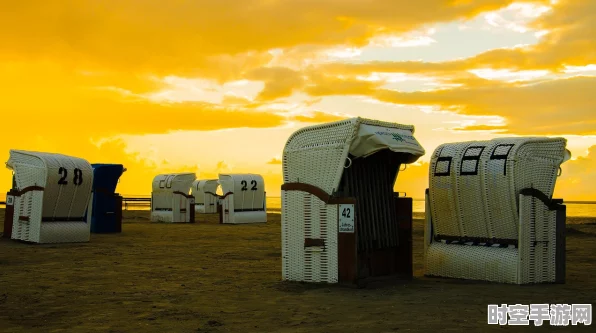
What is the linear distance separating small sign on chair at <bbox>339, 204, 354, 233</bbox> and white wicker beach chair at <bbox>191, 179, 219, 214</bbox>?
124 feet

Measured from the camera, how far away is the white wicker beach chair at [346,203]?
34.3ft

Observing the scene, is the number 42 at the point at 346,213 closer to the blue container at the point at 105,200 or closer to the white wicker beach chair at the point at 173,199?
the blue container at the point at 105,200

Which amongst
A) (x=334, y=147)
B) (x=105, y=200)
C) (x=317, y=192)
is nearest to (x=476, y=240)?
(x=317, y=192)

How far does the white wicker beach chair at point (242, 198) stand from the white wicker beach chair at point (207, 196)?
1390cm

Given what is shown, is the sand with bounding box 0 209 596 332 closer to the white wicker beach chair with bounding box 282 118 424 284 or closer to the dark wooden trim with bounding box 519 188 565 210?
the white wicker beach chair with bounding box 282 118 424 284

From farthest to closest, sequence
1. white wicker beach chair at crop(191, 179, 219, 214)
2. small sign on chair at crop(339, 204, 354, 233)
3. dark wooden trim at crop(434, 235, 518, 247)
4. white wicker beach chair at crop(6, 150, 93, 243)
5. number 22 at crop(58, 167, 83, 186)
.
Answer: white wicker beach chair at crop(191, 179, 219, 214) → number 22 at crop(58, 167, 83, 186) → white wicker beach chair at crop(6, 150, 93, 243) → dark wooden trim at crop(434, 235, 518, 247) → small sign on chair at crop(339, 204, 354, 233)

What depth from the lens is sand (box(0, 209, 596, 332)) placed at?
7.70 metres

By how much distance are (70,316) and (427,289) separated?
223 inches

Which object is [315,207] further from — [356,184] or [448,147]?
[448,147]

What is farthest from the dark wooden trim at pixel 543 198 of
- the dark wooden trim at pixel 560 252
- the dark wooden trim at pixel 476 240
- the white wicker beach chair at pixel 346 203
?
the white wicker beach chair at pixel 346 203

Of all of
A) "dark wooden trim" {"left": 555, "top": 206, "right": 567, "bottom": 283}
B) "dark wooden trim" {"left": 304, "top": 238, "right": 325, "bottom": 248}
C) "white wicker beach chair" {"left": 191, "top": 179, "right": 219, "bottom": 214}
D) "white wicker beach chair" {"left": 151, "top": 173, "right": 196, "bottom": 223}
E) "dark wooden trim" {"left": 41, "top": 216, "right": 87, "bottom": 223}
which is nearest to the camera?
"dark wooden trim" {"left": 304, "top": 238, "right": 325, "bottom": 248}

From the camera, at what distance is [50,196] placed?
61.5ft

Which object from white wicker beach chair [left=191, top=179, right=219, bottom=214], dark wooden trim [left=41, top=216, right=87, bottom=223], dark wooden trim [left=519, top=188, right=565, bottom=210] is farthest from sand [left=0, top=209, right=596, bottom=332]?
white wicker beach chair [left=191, top=179, right=219, bottom=214]

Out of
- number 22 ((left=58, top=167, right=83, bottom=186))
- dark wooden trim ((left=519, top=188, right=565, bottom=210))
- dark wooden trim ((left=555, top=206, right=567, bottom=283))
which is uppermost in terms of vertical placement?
number 22 ((left=58, top=167, right=83, bottom=186))
